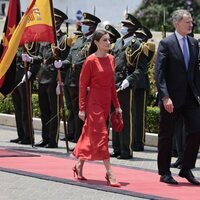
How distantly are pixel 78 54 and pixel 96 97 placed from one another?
367 cm

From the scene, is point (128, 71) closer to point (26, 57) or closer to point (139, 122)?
point (139, 122)

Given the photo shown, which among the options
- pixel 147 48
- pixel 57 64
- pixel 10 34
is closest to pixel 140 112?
pixel 147 48

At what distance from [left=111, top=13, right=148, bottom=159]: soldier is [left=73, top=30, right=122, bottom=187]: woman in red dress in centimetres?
225

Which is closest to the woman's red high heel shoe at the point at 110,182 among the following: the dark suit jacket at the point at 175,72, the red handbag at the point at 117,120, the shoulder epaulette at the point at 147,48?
the red handbag at the point at 117,120

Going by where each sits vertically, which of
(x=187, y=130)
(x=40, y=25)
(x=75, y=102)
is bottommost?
(x=75, y=102)

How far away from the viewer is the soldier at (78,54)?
14.3 meters

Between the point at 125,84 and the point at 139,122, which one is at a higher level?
the point at 125,84

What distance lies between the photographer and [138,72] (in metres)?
13.1

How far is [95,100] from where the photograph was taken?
10.8 metres

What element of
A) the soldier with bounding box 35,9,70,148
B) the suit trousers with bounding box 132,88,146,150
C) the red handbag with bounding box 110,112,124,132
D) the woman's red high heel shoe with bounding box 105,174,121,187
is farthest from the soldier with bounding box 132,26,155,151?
the woman's red high heel shoe with bounding box 105,174,121,187

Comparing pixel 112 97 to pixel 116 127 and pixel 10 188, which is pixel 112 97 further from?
pixel 10 188

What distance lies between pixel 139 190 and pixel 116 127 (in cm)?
95

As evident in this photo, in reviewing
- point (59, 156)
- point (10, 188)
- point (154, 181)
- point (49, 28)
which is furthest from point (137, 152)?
point (10, 188)

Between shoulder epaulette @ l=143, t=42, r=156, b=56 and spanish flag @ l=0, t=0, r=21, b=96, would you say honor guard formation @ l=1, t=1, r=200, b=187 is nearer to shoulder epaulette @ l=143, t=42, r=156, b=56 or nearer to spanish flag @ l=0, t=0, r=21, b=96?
shoulder epaulette @ l=143, t=42, r=156, b=56
